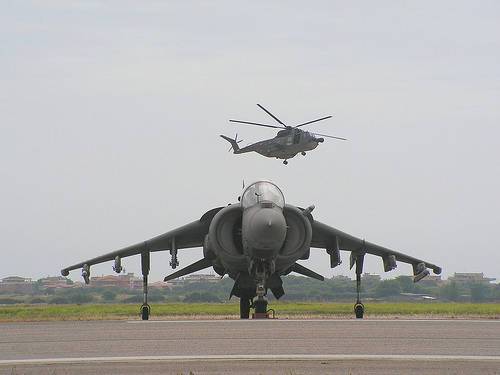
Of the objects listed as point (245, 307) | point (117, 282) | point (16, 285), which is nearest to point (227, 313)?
point (245, 307)

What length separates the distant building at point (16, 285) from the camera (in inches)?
2970

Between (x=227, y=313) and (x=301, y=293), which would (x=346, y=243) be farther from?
(x=301, y=293)

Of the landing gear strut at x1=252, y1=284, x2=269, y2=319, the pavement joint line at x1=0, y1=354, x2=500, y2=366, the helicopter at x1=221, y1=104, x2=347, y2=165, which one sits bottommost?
the pavement joint line at x1=0, y1=354, x2=500, y2=366

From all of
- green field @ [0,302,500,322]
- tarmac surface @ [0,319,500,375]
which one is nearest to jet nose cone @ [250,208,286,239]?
green field @ [0,302,500,322]

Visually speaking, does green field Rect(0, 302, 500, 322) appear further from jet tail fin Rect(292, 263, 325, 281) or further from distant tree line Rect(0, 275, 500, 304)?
distant tree line Rect(0, 275, 500, 304)

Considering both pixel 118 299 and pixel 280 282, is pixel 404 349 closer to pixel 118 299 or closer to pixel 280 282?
pixel 280 282

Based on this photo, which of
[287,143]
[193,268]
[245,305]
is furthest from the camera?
[287,143]

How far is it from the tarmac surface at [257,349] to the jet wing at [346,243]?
35.2 ft

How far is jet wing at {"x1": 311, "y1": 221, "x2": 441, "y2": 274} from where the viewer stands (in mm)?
26516

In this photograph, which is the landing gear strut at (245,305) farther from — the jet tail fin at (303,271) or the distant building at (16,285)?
the distant building at (16,285)

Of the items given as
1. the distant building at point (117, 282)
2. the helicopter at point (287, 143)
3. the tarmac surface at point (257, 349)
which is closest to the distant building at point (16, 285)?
the distant building at point (117, 282)

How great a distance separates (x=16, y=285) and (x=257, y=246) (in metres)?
62.5

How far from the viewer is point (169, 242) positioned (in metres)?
27.1

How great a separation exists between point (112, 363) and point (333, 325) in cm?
570
